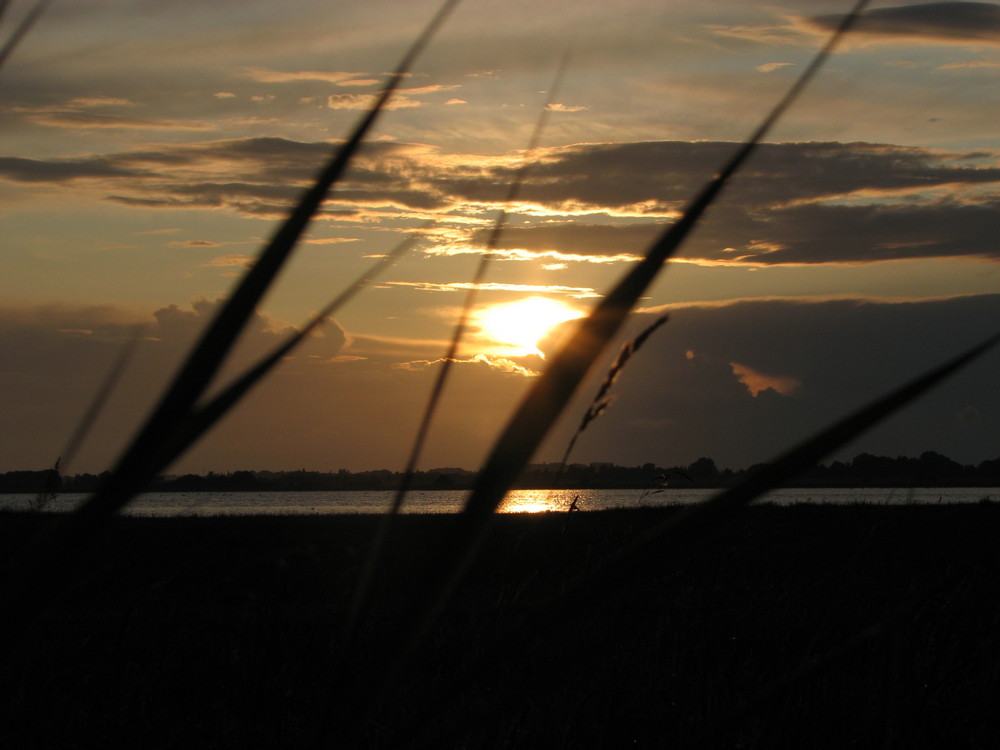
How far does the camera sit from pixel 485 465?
51 centimetres

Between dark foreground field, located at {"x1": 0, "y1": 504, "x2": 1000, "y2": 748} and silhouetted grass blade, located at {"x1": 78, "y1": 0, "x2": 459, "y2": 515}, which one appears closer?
silhouetted grass blade, located at {"x1": 78, "y1": 0, "x2": 459, "y2": 515}

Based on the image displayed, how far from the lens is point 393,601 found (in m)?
9.52

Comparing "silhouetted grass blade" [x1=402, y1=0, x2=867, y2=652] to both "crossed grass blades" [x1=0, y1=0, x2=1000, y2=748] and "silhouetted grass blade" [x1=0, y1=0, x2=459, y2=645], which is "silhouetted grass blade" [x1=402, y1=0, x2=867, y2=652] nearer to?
"crossed grass blades" [x1=0, y1=0, x2=1000, y2=748]

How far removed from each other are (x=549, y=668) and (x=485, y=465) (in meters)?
0.21

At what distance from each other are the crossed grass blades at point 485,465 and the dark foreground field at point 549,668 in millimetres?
13

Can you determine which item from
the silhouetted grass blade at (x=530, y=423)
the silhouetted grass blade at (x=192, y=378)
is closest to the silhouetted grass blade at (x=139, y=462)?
the silhouetted grass blade at (x=192, y=378)

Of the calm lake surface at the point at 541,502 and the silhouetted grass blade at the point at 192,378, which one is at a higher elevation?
the silhouetted grass blade at the point at 192,378

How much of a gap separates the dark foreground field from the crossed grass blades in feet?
0.04

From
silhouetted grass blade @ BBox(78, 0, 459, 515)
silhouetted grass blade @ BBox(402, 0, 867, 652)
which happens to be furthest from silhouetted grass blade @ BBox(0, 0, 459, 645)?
silhouetted grass blade @ BBox(402, 0, 867, 652)

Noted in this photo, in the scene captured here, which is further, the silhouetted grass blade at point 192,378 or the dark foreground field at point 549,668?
the dark foreground field at point 549,668

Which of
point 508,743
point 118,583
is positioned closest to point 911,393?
point 508,743

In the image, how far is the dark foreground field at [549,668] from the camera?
67cm

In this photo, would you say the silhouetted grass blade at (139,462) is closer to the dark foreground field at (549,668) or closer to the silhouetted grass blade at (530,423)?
the dark foreground field at (549,668)

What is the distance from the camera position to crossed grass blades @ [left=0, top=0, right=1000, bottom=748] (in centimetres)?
49
